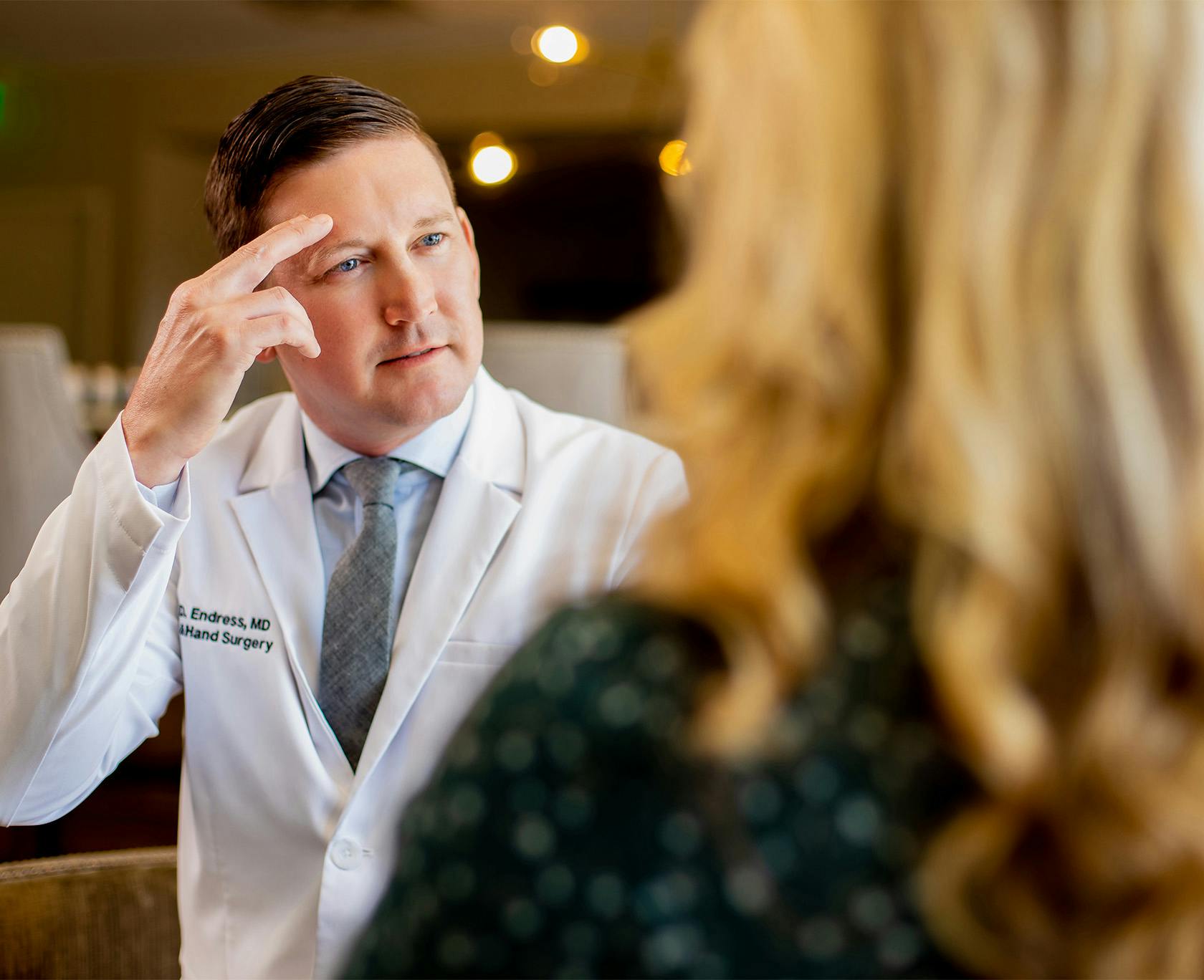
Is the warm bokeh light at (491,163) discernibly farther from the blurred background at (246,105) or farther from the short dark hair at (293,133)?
the short dark hair at (293,133)

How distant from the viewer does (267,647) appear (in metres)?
1.19

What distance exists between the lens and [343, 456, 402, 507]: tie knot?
121cm

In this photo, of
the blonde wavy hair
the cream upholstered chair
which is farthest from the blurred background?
the blonde wavy hair

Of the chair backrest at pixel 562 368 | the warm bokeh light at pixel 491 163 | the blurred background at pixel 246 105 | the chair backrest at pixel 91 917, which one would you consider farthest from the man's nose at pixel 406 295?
the blurred background at pixel 246 105

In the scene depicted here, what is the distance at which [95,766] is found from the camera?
119cm

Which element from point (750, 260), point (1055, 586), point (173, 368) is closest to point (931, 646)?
point (1055, 586)

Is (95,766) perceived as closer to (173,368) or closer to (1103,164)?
(173,368)

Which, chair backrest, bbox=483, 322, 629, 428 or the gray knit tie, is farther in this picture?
chair backrest, bbox=483, 322, 629, 428

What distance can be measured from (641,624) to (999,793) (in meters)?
0.17

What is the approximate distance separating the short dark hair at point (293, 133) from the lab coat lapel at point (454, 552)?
0.29 meters

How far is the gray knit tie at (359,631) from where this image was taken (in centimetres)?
117

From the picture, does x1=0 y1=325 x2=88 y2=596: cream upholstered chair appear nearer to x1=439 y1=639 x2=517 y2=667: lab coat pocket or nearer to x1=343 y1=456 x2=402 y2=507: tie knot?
x1=343 y1=456 x2=402 y2=507: tie knot

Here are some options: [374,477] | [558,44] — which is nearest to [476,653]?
[374,477]

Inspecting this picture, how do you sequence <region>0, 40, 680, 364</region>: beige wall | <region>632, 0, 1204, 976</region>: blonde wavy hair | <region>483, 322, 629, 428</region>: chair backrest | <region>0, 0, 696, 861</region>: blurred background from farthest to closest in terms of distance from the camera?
<region>0, 40, 680, 364</region>: beige wall, <region>0, 0, 696, 861</region>: blurred background, <region>483, 322, 629, 428</region>: chair backrest, <region>632, 0, 1204, 976</region>: blonde wavy hair
